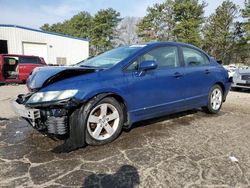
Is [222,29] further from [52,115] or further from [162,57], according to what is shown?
[52,115]

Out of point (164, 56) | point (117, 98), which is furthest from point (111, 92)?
point (164, 56)

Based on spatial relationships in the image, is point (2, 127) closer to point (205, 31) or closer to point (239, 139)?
point (239, 139)

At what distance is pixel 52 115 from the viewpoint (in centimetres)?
324

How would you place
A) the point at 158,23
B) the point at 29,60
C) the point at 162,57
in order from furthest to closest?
the point at 158,23 < the point at 29,60 < the point at 162,57

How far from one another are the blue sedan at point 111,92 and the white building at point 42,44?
18.7 m

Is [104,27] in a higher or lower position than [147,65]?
higher

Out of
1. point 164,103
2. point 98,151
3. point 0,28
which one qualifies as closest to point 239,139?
point 164,103

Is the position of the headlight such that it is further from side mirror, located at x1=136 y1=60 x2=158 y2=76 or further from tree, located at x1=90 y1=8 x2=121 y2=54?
tree, located at x1=90 y1=8 x2=121 y2=54

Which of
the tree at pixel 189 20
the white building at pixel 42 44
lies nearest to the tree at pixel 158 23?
the tree at pixel 189 20

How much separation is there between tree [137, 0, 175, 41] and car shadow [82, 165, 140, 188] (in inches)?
1377

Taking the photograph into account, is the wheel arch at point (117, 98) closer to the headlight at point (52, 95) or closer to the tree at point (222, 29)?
the headlight at point (52, 95)

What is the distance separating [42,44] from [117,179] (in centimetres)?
2232

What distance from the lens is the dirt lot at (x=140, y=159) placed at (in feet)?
8.82

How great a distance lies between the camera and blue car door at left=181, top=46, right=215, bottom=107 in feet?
16.0
